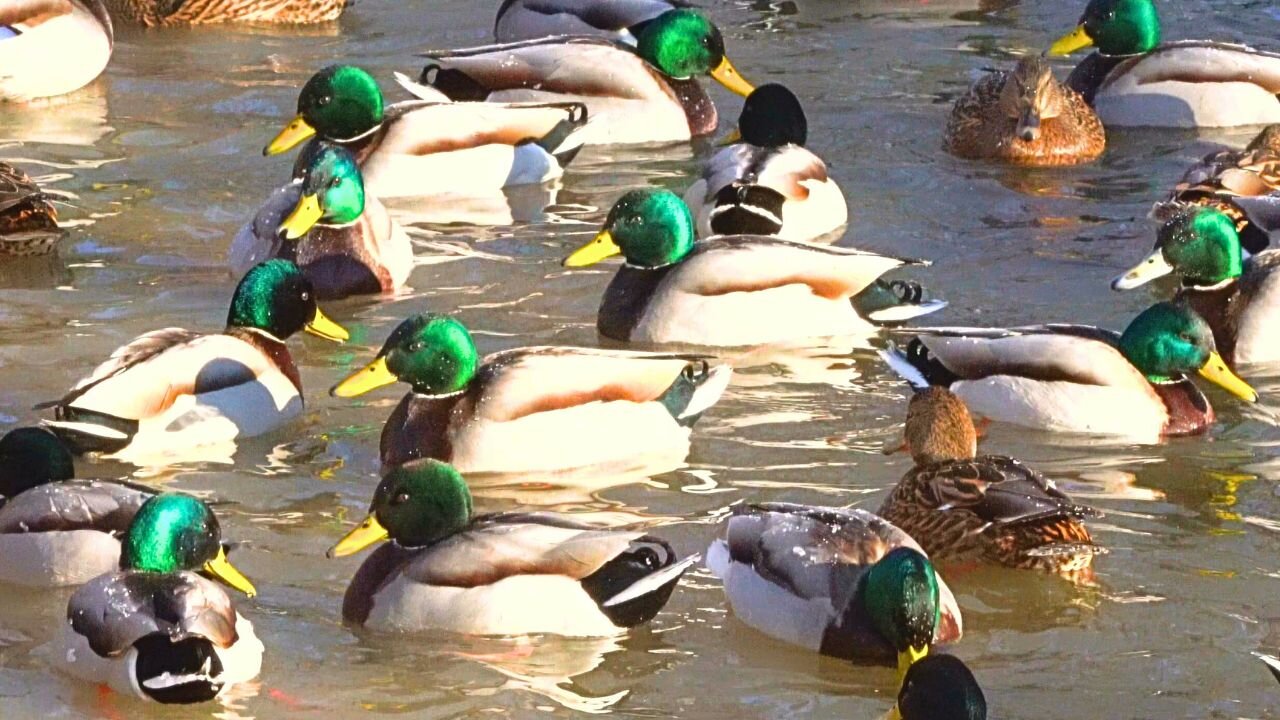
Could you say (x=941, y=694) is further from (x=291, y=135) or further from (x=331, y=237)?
(x=291, y=135)

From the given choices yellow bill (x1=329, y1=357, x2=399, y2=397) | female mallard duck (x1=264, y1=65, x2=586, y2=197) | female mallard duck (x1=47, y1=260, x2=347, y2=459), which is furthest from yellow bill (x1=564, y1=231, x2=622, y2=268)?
female mallard duck (x1=264, y1=65, x2=586, y2=197)

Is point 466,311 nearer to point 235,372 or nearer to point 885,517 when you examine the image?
point 235,372

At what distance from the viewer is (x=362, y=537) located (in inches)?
282

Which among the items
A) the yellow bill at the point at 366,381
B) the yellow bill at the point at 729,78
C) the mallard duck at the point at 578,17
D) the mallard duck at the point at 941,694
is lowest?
the yellow bill at the point at 729,78

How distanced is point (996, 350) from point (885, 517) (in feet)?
4.75

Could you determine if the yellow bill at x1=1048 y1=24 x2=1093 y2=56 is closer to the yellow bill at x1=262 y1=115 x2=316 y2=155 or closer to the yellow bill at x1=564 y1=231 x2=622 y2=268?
the yellow bill at x1=262 y1=115 x2=316 y2=155

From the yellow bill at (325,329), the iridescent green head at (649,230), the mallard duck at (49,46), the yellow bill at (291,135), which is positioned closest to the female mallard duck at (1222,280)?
the iridescent green head at (649,230)

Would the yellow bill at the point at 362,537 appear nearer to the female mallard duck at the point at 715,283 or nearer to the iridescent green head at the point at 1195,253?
the female mallard duck at the point at 715,283

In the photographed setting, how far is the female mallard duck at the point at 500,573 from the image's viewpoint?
6.91 meters

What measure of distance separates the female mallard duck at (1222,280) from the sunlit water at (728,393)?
30 centimetres

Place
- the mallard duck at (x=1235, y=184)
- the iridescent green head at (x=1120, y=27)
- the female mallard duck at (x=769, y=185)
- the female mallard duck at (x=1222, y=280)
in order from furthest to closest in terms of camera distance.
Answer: the iridescent green head at (x=1120, y=27) < the female mallard duck at (x=769, y=185) < the mallard duck at (x=1235, y=184) < the female mallard duck at (x=1222, y=280)

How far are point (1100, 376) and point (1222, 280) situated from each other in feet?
4.32

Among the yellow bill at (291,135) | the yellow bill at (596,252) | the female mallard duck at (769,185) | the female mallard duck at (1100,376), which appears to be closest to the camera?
the female mallard duck at (1100,376)

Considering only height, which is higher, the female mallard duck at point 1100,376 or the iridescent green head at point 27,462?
the iridescent green head at point 27,462
